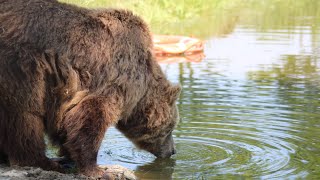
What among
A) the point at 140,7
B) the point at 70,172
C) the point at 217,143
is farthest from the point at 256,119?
the point at 140,7

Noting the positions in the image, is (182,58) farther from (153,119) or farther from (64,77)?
(64,77)

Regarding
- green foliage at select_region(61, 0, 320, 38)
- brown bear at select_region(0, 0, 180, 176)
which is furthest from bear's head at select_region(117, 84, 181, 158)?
green foliage at select_region(61, 0, 320, 38)

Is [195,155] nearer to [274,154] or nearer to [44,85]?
[274,154]

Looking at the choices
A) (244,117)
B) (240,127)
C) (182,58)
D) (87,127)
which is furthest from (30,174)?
(182,58)

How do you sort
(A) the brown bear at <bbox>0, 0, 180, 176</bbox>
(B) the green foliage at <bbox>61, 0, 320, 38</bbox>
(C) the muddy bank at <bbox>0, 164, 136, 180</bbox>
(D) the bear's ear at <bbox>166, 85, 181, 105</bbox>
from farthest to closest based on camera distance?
(B) the green foliage at <bbox>61, 0, 320, 38</bbox>
(D) the bear's ear at <bbox>166, 85, 181, 105</bbox>
(A) the brown bear at <bbox>0, 0, 180, 176</bbox>
(C) the muddy bank at <bbox>0, 164, 136, 180</bbox>

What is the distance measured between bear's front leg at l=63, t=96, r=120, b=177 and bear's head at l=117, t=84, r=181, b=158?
60cm

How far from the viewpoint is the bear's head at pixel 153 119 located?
22.8 feet

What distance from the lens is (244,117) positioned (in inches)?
390

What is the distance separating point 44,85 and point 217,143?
2972 millimetres

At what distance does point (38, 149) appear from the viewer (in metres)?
6.33

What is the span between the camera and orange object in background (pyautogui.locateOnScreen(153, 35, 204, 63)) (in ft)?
55.4

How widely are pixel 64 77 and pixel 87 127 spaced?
19.9 inches

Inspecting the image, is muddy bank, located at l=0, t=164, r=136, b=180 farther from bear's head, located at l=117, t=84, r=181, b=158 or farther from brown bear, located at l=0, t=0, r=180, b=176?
bear's head, located at l=117, t=84, r=181, b=158

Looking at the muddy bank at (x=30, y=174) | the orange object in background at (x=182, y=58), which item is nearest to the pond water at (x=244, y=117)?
the orange object in background at (x=182, y=58)
